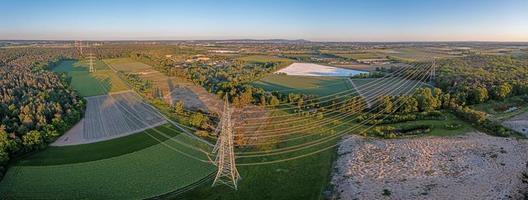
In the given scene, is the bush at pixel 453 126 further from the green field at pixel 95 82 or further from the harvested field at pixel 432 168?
the green field at pixel 95 82

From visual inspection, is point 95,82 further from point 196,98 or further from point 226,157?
point 226,157

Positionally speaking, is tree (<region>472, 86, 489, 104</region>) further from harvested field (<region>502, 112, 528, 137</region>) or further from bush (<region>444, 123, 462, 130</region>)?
bush (<region>444, 123, 462, 130</region>)

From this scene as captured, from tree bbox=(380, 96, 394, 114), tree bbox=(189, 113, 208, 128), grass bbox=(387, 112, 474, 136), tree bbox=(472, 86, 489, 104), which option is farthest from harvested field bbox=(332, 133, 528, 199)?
tree bbox=(472, 86, 489, 104)

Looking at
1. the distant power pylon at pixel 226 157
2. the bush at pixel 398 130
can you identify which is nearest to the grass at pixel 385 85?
the bush at pixel 398 130

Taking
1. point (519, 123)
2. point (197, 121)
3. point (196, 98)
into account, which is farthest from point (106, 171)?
point (519, 123)

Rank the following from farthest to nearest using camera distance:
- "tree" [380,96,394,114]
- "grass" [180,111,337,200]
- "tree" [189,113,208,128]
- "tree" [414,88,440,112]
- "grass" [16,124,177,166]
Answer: "tree" [414,88,440,112] → "tree" [380,96,394,114] → "tree" [189,113,208,128] → "grass" [16,124,177,166] → "grass" [180,111,337,200]

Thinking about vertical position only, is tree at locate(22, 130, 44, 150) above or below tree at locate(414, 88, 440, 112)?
Answer: below

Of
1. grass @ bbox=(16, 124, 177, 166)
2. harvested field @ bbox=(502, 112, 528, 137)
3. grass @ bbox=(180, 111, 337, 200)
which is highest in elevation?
harvested field @ bbox=(502, 112, 528, 137)
